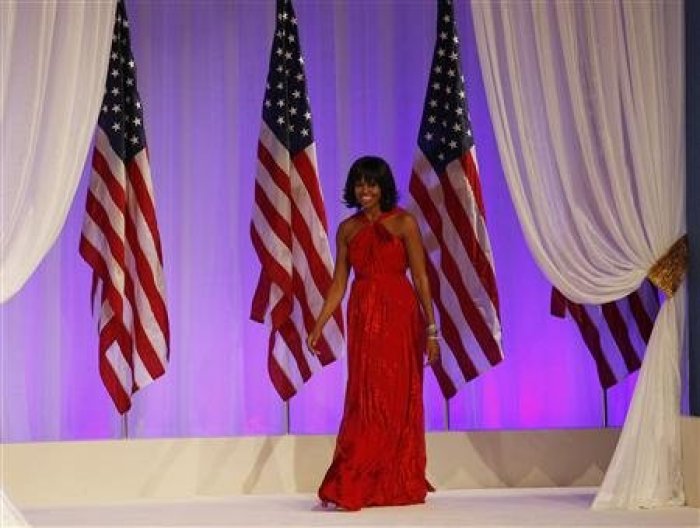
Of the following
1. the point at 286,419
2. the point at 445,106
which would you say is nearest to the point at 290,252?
the point at 286,419

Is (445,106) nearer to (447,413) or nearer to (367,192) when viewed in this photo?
(367,192)

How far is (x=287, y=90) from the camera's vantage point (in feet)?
26.2

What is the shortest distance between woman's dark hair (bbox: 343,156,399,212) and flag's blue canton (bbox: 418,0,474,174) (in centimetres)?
110

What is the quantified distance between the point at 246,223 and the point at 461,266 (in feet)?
5.27

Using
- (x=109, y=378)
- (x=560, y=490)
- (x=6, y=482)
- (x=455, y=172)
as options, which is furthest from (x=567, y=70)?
(x=6, y=482)

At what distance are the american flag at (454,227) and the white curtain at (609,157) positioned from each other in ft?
4.39

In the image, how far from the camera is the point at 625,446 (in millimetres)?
6406

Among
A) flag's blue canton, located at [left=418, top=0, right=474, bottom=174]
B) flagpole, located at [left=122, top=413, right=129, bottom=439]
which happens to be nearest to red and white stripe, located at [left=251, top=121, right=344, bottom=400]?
flag's blue canton, located at [left=418, top=0, right=474, bottom=174]

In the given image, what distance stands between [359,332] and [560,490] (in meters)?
1.67

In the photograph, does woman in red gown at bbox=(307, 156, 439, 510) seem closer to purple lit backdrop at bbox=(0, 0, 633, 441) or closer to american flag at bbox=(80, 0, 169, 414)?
american flag at bbox=(80, 0, 169, 414)

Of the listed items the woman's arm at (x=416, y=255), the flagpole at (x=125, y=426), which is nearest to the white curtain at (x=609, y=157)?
the woman's arm at (x=416, y=255)

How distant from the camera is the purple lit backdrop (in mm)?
8461

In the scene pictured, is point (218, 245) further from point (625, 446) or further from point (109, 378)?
point (625, 446)

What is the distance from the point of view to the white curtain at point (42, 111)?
5.56 m
